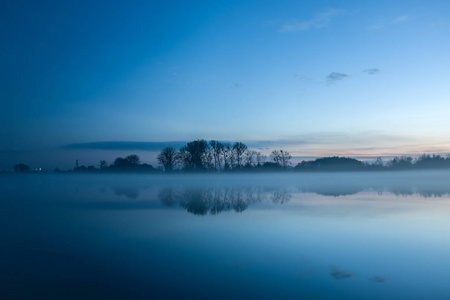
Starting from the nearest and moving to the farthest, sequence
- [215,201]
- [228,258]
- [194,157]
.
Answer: [228,258] → [215,201] → [194,157]

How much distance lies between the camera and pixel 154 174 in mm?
75062

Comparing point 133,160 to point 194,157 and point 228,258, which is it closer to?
point 194,157

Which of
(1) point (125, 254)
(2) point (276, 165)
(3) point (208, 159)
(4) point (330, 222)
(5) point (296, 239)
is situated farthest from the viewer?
(2) point (276, 165)

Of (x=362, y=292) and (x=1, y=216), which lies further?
(x=1, y=216)

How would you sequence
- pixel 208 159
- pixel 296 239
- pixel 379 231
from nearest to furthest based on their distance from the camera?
1. pixel 296 239
2. pixel 379 231
3. pixel 208 159

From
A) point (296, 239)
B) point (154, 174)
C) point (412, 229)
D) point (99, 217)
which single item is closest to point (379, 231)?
point (412, 229)

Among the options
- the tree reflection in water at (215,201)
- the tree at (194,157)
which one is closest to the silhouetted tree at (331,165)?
the tree at (194,157)

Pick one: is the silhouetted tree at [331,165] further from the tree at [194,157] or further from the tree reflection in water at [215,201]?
the tree reflection in water at [215,201]

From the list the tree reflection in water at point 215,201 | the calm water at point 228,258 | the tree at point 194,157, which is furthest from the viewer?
the tree at point 194,157

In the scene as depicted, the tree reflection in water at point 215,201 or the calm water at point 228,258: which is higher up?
the calm water at point 228,258

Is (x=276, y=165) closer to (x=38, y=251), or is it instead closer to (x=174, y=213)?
(x=174, y=213)

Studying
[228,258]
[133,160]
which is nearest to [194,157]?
[133,160]

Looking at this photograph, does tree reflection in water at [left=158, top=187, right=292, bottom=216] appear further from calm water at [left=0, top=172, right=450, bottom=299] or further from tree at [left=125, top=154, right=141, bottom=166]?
tree at [left=125, top=154, right=141, bottom=166]

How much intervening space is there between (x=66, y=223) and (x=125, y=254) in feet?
19.4
